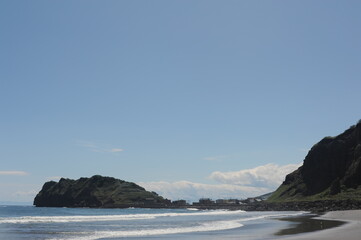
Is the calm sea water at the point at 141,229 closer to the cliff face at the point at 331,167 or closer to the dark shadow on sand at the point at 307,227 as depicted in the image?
the dark shadow on sand at the point at 307,227

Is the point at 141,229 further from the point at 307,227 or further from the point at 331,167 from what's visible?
the point at 331,167

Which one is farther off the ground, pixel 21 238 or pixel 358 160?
pixel 358 160

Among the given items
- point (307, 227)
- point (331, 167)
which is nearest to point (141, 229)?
point (307, 227)

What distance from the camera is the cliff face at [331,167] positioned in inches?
5709

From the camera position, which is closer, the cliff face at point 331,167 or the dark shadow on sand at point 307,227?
the dark shadow on sand at point 307,227

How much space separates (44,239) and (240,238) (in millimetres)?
Result: 19856

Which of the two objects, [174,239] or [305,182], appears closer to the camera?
[174,239]

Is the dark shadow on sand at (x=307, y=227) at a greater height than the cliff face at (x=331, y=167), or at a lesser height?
lesser

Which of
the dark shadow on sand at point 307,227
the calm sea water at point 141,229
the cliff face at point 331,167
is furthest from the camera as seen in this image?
the cliff face at point 331,167

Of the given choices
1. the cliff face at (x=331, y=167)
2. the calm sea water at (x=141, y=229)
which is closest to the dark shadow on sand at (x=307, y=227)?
the calm sea water at (x=141, y=229)

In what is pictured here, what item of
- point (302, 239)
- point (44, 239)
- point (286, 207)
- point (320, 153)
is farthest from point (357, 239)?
point (320, 153)

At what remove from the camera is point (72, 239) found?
1522 inches

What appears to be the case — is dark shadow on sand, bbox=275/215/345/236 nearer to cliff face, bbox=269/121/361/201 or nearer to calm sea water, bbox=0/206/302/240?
calm sea water, bbox=0/206/302/240

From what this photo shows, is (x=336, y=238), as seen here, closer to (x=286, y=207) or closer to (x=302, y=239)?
(x=302, y=239)
